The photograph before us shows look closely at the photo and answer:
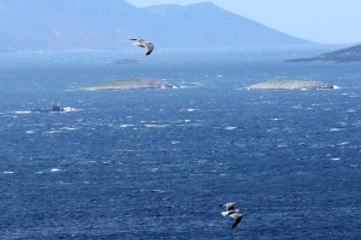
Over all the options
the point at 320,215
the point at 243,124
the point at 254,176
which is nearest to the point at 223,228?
the point at 320,215

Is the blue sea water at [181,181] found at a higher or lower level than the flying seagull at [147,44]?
lower

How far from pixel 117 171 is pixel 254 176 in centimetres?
1698

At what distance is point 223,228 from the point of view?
320 ft

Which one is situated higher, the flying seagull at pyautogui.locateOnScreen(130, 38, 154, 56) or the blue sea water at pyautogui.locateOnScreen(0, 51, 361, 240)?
the flying seagull at pyautogui.locateOnScreen(130, 38, 154, 56)

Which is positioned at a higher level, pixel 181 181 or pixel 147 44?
pixel 147 44

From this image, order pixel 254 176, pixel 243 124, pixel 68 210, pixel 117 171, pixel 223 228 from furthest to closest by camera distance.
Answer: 1. pixel 243 124
2. pixel 117 171
3. pixel 254 176
4. pixel 68 210
5. pixel 223 228

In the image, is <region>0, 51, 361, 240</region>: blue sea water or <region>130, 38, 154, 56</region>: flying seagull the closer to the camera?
<region>130, 38, 154, 56</region>: flying seagull

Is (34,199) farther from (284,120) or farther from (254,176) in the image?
(284,120)

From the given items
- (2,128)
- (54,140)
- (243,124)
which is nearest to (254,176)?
(54,140)

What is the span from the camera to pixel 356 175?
4860 inches

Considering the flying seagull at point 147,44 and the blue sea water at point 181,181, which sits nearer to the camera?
the flying seagull at point 147,44

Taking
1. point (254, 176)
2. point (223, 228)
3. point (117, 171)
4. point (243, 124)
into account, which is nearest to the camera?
point (223, 228)

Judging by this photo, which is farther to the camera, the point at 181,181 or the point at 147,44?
the point at 181,181

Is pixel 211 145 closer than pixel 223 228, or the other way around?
pixel 223 228
